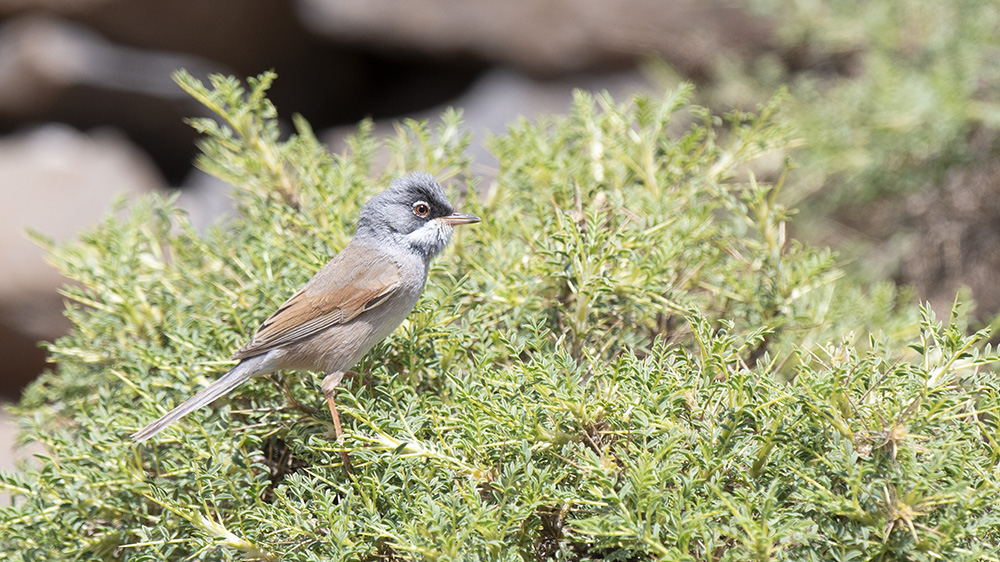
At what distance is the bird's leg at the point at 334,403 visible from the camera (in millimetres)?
2137

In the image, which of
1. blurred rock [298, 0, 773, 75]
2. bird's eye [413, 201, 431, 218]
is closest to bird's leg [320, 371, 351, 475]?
bird's eye [413, 201, 431, 218]

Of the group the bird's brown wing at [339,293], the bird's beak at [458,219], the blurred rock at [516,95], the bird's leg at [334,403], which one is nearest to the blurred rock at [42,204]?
the blurred rock at [516,95]

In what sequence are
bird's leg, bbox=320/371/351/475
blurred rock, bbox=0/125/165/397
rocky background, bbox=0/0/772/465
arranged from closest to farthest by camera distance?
bird's leg, bbox=320/371/351/475 < blurred rock, bbox=0/125/165/397 < rocky background, bbox=0/0/772/465

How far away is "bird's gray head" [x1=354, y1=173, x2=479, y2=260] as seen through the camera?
9.42 ft

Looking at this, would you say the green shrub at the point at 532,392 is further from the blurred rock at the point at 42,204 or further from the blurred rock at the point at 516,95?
the blurred rock at the point at 42,204

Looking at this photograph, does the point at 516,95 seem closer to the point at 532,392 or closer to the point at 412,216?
the point at 412,216

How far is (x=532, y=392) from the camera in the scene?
202 cm

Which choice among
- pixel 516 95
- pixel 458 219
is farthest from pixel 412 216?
pixel 516 95

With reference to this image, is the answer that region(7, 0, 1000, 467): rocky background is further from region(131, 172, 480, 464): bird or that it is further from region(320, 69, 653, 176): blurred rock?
region(131, 172, 480, 464): bird

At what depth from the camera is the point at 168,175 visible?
7832 mm

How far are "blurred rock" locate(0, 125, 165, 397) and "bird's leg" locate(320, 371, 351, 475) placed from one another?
17.0ft

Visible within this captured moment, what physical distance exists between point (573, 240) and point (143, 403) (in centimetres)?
144

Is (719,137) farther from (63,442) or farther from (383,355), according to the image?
(63,442)

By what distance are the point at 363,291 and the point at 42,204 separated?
565 centimetres
